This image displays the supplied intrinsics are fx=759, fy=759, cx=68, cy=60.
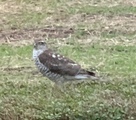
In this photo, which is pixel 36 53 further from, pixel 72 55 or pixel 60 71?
pixel 72 55

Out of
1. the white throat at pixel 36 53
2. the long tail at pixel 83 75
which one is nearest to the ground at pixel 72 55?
the long tail at pixel 83 75

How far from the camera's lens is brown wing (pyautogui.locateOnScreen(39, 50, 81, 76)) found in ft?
31.0

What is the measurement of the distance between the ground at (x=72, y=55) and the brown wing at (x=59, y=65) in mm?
253

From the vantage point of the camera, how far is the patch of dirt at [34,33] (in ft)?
43.0

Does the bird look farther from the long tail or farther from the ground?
the ground

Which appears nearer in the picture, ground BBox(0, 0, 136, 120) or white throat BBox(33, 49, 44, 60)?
ground BBox(0, 0, 136, 120)

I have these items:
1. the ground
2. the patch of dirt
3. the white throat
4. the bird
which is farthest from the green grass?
the patch of dirt

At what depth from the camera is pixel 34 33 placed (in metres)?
13.4

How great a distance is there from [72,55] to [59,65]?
2.25 meters

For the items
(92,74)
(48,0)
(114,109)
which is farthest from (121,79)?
(48,0)

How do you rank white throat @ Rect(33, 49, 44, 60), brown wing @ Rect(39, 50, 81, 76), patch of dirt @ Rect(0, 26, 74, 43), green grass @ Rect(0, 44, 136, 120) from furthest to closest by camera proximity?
patch of dirt @ Rect(0, 26, 74, 43) < white throat @ Rect(33, 49, 44, 60) < brown wing @ Rect(39, 50, 81, 76) < green grass @ Rect(0, 44, 136, 120)

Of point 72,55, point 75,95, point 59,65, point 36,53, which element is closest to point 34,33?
point 72,55

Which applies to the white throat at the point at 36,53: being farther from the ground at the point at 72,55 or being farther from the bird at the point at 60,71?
the ground at the point at 72,55

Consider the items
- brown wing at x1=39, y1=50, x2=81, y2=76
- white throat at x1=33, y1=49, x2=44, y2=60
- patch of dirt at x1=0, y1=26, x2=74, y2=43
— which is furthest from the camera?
patch of dirt at x1=0, y1=26, x2=74, y2=43
